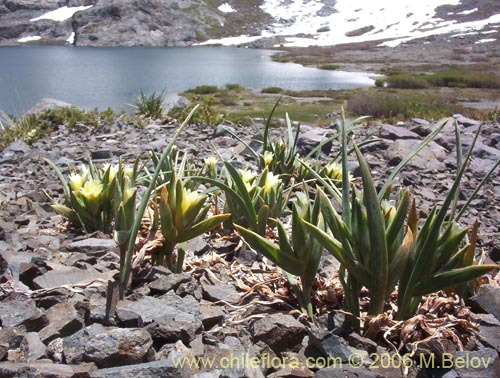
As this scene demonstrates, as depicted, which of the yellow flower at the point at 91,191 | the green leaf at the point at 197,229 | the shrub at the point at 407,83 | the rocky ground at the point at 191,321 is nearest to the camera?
the rocky ground at the point at 191,321

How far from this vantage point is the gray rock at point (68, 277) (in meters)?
1.63

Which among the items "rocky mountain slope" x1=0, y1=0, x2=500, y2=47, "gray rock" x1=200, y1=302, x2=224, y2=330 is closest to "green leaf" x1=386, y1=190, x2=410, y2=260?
"gray rock" x1=200, y1=302, x2=224, y2=330

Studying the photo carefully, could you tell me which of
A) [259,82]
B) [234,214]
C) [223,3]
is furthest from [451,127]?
[223,3]

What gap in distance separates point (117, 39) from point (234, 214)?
80927 millimetres

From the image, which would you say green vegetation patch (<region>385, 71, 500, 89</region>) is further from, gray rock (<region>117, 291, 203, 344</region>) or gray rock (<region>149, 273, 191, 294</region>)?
gray rock (<region>117, 291, 203, 344</region>)

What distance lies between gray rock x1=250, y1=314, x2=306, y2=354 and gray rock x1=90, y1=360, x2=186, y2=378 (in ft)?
0.97

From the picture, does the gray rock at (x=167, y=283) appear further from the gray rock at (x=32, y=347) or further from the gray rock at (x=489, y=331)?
the gray rock at (x=489, y=331)

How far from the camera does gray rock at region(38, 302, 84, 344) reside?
134 centimetres

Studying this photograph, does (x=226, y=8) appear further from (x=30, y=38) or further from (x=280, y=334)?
(x=280, y=334)

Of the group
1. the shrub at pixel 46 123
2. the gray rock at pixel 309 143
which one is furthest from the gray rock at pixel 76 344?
the shrub at pixel 46 123

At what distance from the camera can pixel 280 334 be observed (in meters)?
1.39

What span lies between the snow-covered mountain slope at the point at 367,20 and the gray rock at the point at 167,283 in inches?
2859

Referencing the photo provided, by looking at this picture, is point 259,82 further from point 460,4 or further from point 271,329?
point 460,4

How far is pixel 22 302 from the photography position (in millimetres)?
1475
